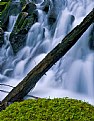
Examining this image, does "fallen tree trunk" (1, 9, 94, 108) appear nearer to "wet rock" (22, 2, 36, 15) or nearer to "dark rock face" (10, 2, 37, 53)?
"dark rock face" (10, 2, 37, 53)

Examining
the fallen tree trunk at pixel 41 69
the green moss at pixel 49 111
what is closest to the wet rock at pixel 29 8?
the fallen tree trunk at pixel 41 69

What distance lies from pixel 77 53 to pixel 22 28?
145 inches

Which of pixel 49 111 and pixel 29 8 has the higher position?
pixel 29 8

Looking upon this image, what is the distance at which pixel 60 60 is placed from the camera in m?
9.80

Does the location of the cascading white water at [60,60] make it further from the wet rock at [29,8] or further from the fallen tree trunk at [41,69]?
the fallen tree trunk at [41,69]

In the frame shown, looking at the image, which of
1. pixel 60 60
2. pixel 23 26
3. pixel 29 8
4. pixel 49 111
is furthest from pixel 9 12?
pixel 49 111

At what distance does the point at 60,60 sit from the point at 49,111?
23.0 feet

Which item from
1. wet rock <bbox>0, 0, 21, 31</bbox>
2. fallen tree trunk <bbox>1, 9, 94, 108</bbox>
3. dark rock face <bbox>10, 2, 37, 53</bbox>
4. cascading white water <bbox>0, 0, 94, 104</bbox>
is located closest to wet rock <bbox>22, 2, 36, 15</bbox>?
dark rock face <bbox>10, 2, 37, 53</bbox>

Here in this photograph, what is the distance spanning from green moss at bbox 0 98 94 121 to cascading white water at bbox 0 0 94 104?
484 cm

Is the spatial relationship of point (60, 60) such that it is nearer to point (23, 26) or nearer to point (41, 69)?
point (23, 26)

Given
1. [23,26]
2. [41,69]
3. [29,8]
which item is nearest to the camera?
[41,69]

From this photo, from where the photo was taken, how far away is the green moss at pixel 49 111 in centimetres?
270

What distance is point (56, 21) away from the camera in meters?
12.0

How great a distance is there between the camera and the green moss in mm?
2703
